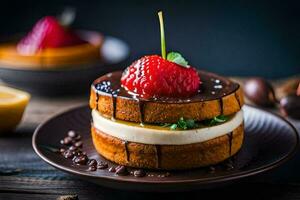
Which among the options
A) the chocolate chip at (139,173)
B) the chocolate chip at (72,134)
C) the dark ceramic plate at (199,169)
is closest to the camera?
the dark ceramic plate at (199,169)

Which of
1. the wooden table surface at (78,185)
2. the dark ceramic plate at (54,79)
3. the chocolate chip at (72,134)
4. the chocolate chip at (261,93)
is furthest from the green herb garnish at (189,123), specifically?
the dark ceramic plate at (54,79)

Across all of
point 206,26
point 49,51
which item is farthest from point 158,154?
point 206,26

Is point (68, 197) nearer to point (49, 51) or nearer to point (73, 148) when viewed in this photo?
point (73, 148)

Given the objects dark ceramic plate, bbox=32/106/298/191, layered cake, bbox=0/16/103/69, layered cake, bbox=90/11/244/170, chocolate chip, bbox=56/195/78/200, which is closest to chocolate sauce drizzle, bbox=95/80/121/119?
layered cake, bbox=90/11/244/170

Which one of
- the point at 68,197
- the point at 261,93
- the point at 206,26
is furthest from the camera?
the point at 206,26

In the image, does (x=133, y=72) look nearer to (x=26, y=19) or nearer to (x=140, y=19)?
(x=140, y=19)

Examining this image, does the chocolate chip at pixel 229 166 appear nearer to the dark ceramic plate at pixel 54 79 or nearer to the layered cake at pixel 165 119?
the layered cake at pixel 165 119
